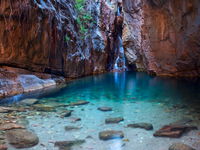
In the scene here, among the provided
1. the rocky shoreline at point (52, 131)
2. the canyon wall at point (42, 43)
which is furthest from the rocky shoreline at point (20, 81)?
the rocky shoreline at point (52, 131)

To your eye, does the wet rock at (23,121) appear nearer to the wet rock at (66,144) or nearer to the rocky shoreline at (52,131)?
the rocky shoreline at (52,131)

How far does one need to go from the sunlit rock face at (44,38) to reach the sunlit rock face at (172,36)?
4618mm

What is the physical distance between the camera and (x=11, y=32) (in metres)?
8.06

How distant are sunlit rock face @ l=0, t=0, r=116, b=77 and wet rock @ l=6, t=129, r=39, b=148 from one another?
17.1ft

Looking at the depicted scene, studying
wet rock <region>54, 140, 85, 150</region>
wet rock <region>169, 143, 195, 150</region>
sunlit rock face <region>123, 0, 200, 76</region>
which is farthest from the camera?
sunlit rock face <region>123, 0, 200, 76</region>

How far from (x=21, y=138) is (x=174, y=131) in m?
2.43

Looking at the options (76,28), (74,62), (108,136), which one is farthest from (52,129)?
(76,28)

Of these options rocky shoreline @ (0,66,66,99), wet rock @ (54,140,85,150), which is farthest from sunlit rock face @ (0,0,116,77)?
wet rock @ (54,140,85,150)

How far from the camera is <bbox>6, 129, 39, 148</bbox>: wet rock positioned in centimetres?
315

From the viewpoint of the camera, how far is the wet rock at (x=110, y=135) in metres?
3.43

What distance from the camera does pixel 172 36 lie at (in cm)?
1252

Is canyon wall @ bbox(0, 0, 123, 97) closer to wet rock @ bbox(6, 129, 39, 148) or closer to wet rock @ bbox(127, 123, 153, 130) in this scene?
wet rock @ bbox(6, 129, 39, 148)

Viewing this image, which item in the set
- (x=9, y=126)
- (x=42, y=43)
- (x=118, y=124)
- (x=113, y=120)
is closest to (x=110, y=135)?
(x=118, y=124)

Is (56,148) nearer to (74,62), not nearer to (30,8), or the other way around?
(30,8)
